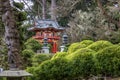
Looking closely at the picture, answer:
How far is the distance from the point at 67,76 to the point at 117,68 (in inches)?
51.7

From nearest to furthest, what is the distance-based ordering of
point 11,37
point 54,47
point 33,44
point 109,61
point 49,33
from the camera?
point 11,37
point 109,61
point 33,44
point 54,47
point 49,33

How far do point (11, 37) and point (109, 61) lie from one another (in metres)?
3.42

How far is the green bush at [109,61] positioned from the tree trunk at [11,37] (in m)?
3.18

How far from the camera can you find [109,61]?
7.47 meters

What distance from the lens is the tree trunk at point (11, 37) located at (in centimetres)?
470

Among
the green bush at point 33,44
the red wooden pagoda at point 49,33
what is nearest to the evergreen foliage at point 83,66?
the green bush at point 33,44

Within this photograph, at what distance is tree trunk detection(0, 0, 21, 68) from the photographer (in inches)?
185

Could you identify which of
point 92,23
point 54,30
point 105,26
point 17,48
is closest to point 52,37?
point 54,30

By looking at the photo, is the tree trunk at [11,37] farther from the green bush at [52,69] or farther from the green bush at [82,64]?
the green bush at [82,64]

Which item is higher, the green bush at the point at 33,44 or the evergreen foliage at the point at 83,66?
the evergreen foliage at the point at 83,66

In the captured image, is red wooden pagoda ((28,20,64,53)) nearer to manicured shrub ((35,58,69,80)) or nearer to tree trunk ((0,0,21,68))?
manicured shrub ((35,58,69,80))

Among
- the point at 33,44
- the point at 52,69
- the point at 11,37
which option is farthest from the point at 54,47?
the point at 11,37

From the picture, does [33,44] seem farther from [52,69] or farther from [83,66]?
[83,66]

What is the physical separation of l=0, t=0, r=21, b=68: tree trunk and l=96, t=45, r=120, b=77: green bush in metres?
3.18
